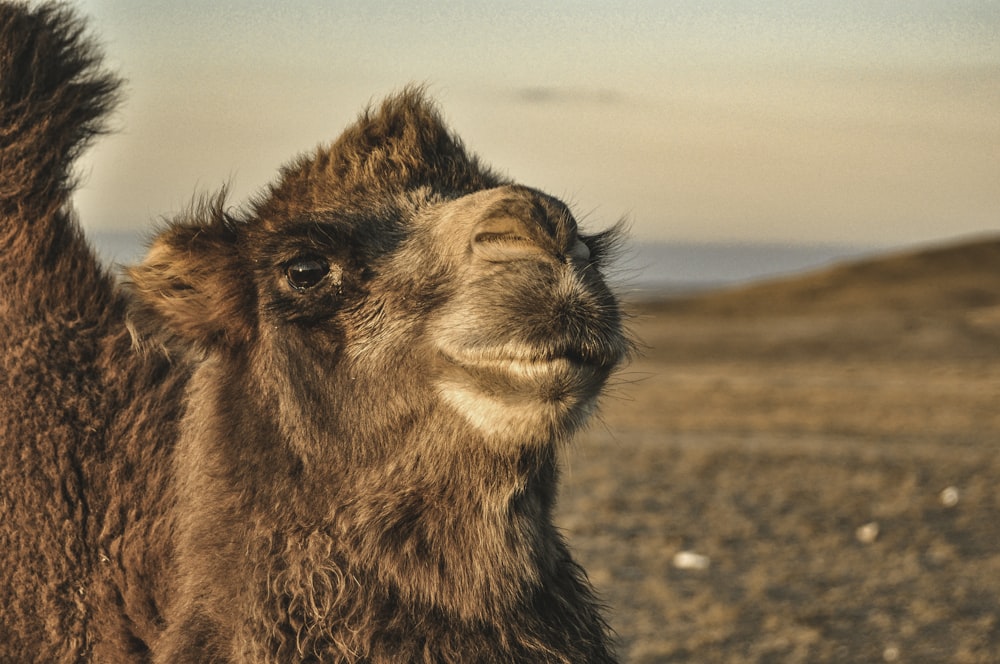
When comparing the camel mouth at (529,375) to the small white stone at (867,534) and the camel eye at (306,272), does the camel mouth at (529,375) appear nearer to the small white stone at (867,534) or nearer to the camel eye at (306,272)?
the camel eye at (306,272)

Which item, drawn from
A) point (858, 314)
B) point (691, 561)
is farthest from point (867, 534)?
point (858, 314)

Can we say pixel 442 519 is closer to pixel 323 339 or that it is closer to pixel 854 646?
pixel 323 339

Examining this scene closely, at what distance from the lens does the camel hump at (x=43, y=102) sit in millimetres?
3844

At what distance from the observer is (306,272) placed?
3275mm

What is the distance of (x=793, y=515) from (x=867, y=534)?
3.33ft

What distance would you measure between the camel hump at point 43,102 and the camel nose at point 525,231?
5.13 ft

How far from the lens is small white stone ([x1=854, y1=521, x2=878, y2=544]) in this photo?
369 inches

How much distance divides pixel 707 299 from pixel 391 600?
56840 mm

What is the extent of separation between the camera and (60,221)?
3850 mm

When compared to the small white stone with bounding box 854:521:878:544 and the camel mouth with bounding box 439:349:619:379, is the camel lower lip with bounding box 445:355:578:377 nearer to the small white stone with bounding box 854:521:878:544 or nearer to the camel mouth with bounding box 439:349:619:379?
the camel mouth with bounding box 439:349:619:379

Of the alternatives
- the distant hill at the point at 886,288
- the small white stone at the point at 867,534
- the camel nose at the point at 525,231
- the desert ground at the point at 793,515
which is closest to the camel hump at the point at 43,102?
the camel nose at the point at 525,231

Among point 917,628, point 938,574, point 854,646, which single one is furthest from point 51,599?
point 938,574

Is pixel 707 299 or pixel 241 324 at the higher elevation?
pixel 241 324

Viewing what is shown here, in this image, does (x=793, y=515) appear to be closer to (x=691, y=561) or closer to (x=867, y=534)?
(x=867, y=534)
